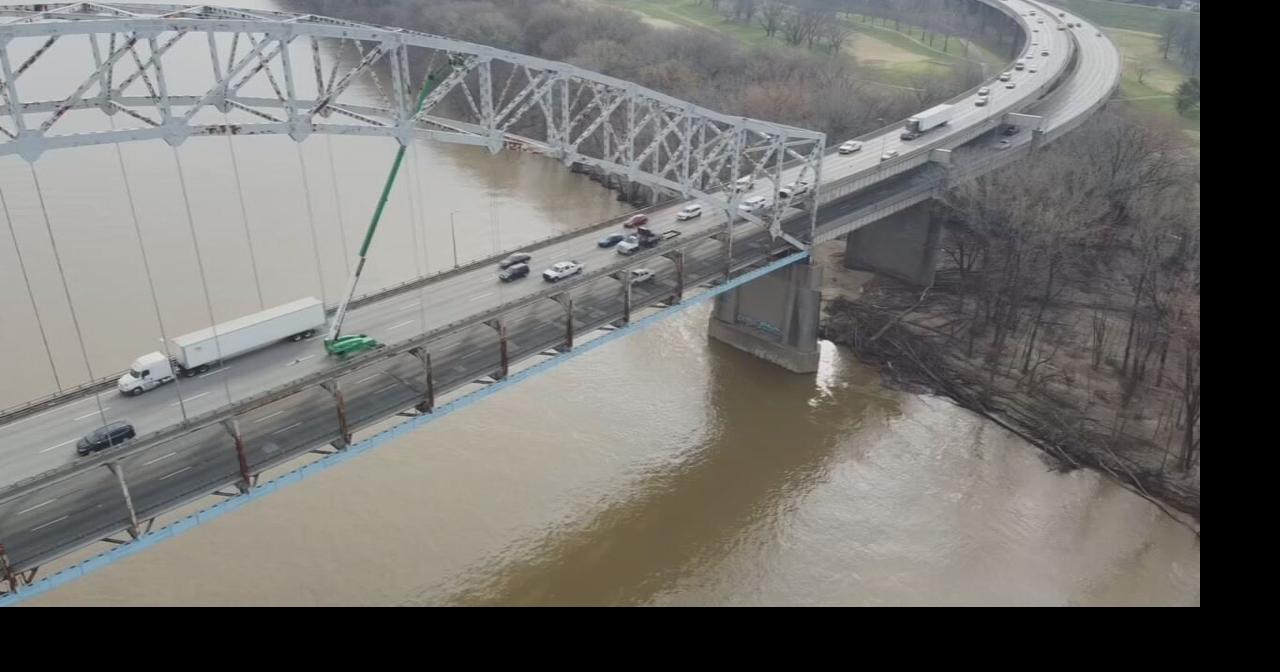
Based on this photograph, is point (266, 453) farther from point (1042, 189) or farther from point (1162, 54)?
point (1162, 54)

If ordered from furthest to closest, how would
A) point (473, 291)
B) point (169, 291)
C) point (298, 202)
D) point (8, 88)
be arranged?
point (298, 202), point (169, 291), point (473, 291), point (8, 88)

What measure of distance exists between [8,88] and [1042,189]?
3968 cm

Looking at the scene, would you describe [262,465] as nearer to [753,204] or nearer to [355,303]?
[355,303]

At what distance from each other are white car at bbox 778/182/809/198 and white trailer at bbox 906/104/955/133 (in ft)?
39.3

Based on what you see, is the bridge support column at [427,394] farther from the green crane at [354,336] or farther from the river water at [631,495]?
the river water at [631,495]

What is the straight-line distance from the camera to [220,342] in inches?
973

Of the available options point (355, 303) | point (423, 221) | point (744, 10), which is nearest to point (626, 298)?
point (355, 303)

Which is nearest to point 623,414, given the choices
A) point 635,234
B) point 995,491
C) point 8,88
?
point 635,234

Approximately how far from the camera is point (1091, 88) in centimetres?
6019

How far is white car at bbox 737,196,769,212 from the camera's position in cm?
3517

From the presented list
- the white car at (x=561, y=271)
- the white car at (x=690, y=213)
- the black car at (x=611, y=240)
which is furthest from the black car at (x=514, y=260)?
the white car at (x=690, y=213)

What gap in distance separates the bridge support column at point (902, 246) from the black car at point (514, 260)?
69.4 feet

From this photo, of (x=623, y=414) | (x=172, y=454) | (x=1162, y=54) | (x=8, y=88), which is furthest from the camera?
(x=1162, y=54)

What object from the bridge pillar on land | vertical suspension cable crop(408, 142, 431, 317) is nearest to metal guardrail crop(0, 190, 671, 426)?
vertical suspension cable crop(408, 142, 431, 317)
